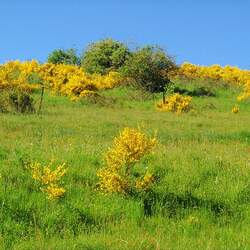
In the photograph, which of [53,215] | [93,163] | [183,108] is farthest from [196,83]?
[53,215]

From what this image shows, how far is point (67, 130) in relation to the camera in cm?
2333

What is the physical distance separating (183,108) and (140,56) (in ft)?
43.6

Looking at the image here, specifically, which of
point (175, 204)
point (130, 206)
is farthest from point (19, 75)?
point (130, 206)

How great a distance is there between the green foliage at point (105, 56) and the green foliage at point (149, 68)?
6.20 m

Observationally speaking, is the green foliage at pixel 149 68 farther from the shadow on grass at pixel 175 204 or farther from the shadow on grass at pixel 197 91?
the shadow on grass at pixel 175 204

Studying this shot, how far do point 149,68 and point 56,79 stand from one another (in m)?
8.23

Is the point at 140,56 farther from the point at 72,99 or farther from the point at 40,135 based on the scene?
the point at 40,135

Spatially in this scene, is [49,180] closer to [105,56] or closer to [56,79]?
[56,79]

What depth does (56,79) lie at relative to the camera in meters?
50.3

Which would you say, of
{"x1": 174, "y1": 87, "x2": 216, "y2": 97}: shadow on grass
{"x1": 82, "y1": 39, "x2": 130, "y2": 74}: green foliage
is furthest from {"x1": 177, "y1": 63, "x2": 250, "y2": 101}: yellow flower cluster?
{"x1": 174, "y1": 87, "x2": 216, "y2": 97}: shadow on grass

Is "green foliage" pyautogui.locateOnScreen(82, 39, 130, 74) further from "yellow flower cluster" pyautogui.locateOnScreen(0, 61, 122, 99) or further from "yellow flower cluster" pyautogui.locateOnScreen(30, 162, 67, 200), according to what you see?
"yellow flower cluster" pyautogui.locateOnScreen(30, 162, 67, 200)

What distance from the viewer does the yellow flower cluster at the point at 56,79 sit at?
43.7 m

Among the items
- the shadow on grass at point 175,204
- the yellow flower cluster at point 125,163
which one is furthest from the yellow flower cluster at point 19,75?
the shadow on grass at point 175,204

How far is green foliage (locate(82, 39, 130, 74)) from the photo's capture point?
60.4 m
